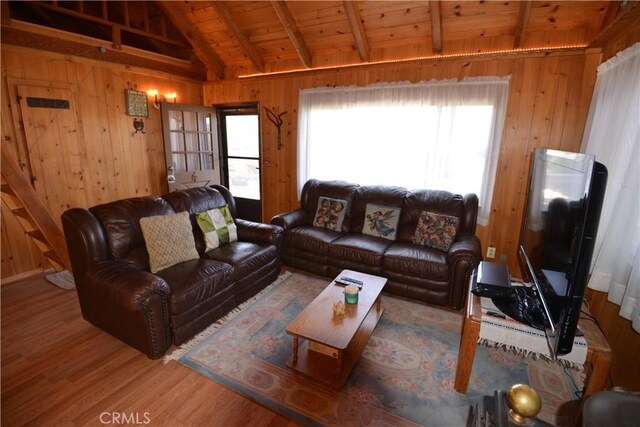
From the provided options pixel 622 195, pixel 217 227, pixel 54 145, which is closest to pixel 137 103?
pixel 54 145

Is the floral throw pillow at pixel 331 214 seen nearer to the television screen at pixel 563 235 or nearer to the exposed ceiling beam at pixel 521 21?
the television screen at pixel 563 235

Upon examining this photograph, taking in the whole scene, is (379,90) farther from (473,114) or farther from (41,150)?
(41,150)

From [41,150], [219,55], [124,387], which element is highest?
[219,55]

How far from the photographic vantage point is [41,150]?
3.32m

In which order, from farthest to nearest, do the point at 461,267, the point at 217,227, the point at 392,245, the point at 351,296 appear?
the point at 392,245 → the point at 217,227 → the point at 461,267 → the point at 351,296

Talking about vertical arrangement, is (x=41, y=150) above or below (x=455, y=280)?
above

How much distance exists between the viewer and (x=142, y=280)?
206 cm

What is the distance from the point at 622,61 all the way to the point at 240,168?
4.68 metres

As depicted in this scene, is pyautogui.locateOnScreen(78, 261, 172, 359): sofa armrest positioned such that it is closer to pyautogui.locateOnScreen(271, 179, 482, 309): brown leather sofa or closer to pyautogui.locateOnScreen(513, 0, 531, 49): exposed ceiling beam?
pyautogui.locateOnScreen(271, 179, 482, 309): brown leather sofa

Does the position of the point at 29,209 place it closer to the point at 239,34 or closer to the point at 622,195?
the point at 239,34

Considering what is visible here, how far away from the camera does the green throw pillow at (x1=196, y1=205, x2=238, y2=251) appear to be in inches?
116

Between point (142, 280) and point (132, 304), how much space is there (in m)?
0.16

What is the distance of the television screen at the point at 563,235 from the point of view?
3.79 ft

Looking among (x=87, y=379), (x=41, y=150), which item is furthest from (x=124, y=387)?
(x=41, y=150)
